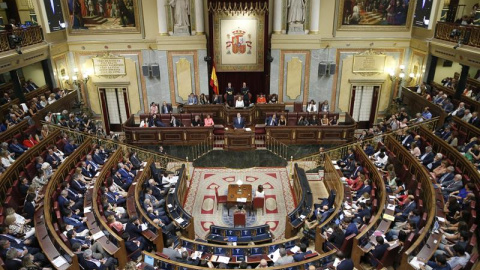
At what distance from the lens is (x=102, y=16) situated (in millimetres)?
14742

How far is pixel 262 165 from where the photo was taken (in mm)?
12211

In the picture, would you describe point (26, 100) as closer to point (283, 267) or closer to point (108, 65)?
point (108, 65)

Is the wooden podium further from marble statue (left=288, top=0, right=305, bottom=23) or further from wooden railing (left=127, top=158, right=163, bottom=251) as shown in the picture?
marble statue (left=288, top=0, right=305, bottom=23)

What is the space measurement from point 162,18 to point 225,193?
8.05 meters

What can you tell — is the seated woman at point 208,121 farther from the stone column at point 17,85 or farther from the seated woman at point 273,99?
the stone column at point 17,85

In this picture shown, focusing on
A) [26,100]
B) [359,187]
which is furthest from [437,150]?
[26,100]

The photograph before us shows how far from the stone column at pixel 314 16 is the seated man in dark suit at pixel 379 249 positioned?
9.77 m

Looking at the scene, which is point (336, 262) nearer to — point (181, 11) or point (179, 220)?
point (179, 220)

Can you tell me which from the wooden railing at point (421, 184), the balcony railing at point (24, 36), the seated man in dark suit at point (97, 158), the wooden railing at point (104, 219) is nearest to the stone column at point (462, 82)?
the wooden railing at point (421, 184)

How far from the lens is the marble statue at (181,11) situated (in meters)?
14.1

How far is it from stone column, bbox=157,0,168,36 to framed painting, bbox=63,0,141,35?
1060 mm

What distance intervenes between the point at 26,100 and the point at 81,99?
114 inches

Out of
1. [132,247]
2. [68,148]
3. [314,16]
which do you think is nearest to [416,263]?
[132,247]

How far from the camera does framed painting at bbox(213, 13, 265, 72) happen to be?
14.4 metres
